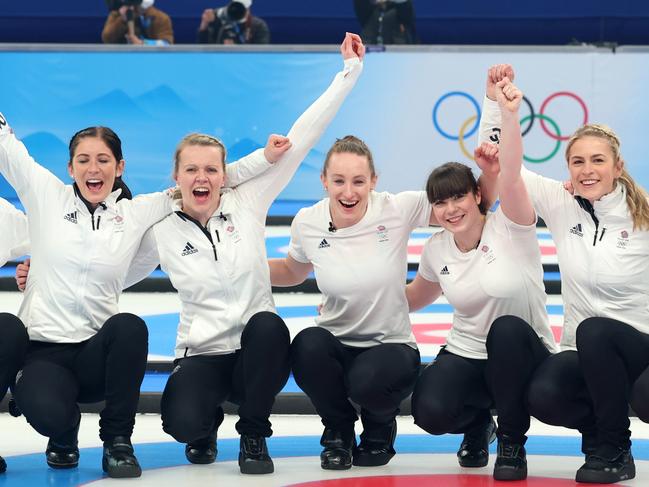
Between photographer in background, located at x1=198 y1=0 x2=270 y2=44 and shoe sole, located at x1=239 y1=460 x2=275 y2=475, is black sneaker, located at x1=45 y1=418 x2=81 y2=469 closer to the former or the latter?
shoe sole, located at x1=239 y1=460 x2=275 y2=475

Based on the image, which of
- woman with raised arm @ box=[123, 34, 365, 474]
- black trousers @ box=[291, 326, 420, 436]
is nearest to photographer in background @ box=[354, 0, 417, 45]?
woman with raised arm @ box=[123, 34, 365, 474]

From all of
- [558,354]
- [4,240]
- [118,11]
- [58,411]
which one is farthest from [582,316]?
[118,11]

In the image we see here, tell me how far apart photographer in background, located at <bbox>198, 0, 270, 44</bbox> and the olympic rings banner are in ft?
3.03

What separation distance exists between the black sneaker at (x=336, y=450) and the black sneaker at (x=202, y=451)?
0.37m

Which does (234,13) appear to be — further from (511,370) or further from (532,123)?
(511,370)

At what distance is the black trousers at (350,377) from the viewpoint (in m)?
3.88

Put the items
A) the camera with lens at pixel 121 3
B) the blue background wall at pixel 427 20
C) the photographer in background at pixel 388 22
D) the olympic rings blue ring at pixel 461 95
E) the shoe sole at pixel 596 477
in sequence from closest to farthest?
the shoe sole at pixel 596 477
the olympic rings blue ring at pixel 461 95
the photographer in background at pixel 388 22
the camera with lens at pixel 121 3
the blue background wall at pixel 427 20

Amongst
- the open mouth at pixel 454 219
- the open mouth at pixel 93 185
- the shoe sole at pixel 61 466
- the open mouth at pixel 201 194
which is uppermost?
the open mouth at pixel 93 185

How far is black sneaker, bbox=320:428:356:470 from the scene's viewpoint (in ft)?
12.8

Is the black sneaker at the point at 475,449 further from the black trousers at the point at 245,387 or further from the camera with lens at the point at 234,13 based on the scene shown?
the camera with lens at the point at 234,13

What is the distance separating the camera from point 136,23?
10844mm

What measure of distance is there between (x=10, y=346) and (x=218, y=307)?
0.70 metres

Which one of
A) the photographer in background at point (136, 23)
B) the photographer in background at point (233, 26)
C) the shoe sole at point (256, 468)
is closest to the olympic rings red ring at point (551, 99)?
the photographer in background at point (233, 26)

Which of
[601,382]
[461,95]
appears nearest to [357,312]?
[601,382]
